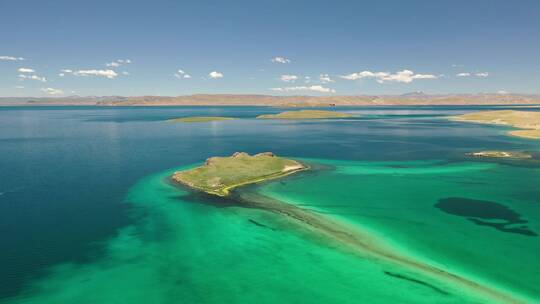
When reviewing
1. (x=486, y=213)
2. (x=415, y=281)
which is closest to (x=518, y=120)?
(x=486, y=213)

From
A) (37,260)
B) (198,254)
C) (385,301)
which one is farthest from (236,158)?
(385,301)

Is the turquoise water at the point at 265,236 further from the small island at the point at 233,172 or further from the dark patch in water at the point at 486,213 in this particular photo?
the small island at the point at 233,172

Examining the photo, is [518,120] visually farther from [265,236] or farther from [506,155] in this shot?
[265,236]

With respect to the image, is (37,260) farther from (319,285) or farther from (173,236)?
(319,285)

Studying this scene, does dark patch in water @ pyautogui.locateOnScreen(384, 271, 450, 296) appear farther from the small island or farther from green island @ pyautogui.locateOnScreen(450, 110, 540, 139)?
green island @ pyautogui.locateOnScreen(450, 110, 540, 139)

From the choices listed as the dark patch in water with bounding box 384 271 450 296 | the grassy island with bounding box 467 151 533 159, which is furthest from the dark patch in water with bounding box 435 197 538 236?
the grassy island with bounding box 467 151 533 159
